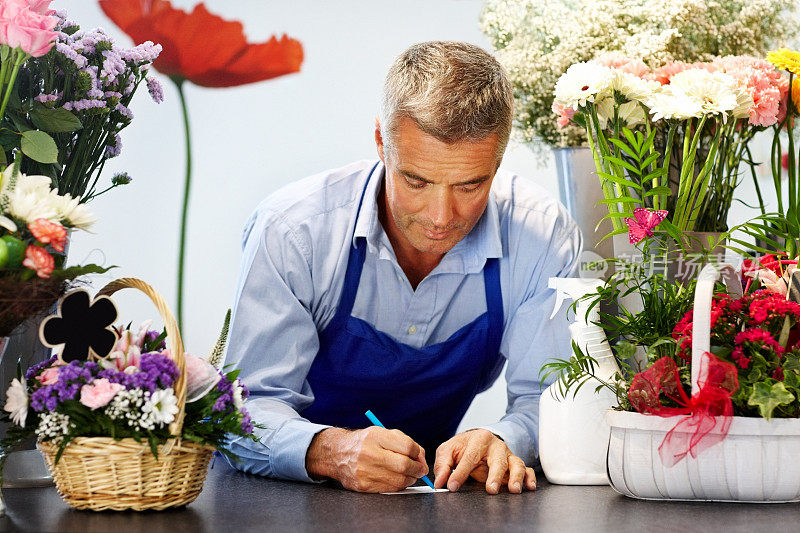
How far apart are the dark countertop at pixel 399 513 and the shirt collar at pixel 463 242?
0.50m

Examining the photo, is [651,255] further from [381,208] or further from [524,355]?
[381,208]

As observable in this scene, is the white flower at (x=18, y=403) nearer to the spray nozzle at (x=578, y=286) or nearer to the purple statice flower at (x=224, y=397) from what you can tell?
the purple statice flower at (x=224, y=397)

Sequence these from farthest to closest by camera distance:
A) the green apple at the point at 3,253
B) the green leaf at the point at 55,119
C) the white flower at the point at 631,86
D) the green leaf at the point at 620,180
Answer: the white flower at the point at 631,86 → the green leaf at the point at 620,180 → the green leaf at the point at 55,119 → the green apple at the point at 3,253

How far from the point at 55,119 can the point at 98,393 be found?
436mm

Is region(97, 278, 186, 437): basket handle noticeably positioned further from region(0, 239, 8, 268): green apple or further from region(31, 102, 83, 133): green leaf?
region(31, 102, 83, 133): green leaf

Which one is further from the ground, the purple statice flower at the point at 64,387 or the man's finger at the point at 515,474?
the purple statice flower at the point at 64,387

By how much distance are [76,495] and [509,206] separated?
38.2 inches

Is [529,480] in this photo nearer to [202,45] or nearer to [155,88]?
[155,88]

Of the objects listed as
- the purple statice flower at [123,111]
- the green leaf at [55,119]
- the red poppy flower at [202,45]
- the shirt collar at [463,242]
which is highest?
the red poppy flower at [202,45]

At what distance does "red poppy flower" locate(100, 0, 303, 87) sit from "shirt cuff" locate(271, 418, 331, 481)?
156 centimetres

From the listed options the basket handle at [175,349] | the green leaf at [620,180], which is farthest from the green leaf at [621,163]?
the basket handle at [175,349]

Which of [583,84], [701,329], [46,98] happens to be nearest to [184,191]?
[46,98]

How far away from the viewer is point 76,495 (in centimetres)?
104

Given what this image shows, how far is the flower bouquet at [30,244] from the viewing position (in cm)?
97
